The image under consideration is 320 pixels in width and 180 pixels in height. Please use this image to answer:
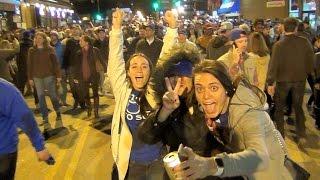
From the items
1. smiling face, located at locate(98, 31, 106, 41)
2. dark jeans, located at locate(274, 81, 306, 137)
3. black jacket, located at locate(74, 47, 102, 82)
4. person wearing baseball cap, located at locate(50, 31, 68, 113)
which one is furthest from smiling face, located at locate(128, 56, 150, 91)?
smiling face, located at locate(98, 31, 106, 41)

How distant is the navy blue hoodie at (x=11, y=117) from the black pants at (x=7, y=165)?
0.04m

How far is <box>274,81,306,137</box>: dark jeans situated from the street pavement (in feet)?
0.89

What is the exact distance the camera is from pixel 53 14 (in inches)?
1725

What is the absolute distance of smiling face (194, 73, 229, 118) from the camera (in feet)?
7.43

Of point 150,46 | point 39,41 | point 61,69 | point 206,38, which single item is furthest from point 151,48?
point 61,69

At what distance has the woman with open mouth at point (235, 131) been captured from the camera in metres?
1.84

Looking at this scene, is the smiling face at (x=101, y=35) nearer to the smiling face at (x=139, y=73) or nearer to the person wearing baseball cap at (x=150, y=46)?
the person wearing baseball cap at (x=150, y=46)

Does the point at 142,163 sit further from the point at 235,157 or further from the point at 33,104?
the point at 33,104

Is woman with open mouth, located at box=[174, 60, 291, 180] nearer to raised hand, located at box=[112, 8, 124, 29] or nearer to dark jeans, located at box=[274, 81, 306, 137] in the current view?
raised hand, located at box=[112, 8, 124, 29]

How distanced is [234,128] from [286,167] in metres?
0.32

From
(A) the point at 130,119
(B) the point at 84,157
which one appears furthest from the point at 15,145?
(B) the point at 84,157

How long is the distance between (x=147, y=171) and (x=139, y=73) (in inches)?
29.2

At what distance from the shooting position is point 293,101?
703cm

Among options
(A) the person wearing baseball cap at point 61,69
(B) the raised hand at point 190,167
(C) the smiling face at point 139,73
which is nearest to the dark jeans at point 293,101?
(C) the smiling face at point 139,73
